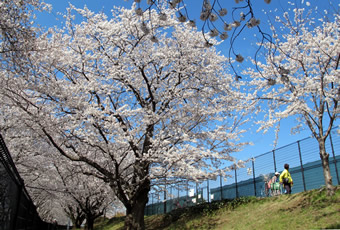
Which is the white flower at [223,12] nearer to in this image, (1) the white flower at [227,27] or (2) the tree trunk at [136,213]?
(1) the white flower at [227,27]

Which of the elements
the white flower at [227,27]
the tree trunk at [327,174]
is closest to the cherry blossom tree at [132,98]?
the tree trunk at [327,174]

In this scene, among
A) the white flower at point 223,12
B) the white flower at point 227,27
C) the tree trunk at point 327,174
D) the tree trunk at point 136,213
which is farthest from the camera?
the tree trunk at point 136,213

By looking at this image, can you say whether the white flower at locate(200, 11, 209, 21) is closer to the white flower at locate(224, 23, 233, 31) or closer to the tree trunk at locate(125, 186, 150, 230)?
the white flower at locate(224, 23, 233, 31)

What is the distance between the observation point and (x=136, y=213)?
12547mm

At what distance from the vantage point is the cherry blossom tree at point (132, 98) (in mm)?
11297

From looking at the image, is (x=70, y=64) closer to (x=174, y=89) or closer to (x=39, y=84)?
(x=39, y=84)

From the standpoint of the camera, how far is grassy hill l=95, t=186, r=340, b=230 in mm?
8703

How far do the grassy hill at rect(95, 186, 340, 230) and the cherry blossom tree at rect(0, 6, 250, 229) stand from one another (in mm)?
2474

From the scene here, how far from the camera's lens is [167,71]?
1396 cm

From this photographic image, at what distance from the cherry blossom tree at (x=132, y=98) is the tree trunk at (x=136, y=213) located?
1.6 inches

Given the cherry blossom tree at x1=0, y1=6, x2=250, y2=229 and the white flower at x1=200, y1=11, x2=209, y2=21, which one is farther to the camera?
the cherry blossom tree at x1=0, y1=6, x2=250, y2=229

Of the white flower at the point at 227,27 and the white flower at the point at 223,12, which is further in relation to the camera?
the white flower at the point at 227,27

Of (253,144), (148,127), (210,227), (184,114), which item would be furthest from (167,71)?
(210,227)

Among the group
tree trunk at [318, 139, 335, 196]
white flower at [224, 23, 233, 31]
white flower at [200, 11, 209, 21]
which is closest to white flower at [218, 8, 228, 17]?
white flower at [224, 23, 233, 31]
